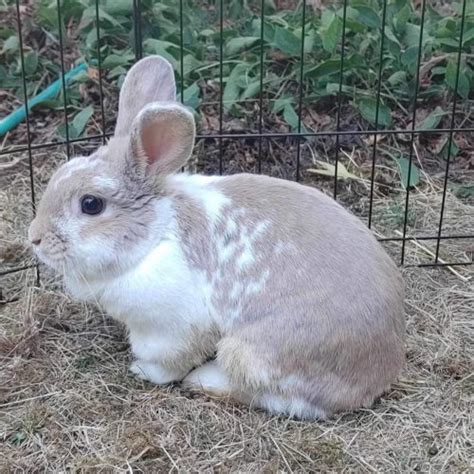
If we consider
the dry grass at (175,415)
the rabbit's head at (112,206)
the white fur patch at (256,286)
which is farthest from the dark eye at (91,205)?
the dry grass at (175,415)

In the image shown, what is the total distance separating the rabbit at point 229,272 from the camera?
2.80m

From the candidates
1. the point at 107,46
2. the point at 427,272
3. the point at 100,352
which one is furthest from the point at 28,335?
Result: the point at 107,46

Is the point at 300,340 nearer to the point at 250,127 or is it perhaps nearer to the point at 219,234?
the point at 219,234

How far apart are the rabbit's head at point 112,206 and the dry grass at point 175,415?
18.2 inches

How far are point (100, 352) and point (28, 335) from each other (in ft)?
0.86

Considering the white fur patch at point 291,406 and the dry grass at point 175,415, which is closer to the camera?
the dry grass at point 175,415

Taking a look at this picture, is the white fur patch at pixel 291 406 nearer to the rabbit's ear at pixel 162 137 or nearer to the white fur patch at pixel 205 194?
the white fur patch at pixel 205 194

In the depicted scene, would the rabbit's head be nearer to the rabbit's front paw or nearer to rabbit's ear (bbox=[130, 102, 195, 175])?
rabbit's ear (bbox=[130, 102, 195, 175])

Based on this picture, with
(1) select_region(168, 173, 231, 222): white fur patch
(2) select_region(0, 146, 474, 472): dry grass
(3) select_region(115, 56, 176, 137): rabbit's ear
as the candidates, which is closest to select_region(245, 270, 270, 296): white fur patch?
(1) select_region(168, 173, 231, 222): white fur patch

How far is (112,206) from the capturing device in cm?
282

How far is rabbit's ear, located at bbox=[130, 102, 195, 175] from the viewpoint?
2.70 metres

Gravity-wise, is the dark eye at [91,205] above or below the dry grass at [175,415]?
above

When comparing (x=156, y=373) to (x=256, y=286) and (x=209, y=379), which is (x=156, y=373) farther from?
(x=256, y=286)

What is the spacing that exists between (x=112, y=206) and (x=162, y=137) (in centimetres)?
26
